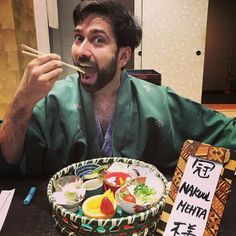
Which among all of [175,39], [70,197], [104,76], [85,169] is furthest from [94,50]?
[175,39]

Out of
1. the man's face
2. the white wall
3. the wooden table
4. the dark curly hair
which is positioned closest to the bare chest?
the man's face

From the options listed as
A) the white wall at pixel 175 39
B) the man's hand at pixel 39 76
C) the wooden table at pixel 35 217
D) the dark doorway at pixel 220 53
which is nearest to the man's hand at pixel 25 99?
the man's hand at pixel 39 76

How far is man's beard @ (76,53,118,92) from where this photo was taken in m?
1.21

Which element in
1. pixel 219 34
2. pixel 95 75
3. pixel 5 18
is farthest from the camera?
pixel 219 34

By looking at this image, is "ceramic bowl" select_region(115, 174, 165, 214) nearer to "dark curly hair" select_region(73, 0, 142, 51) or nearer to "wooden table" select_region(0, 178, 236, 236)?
"wooden table" select_region(0, 178, 236, 236)

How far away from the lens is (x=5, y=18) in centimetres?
190

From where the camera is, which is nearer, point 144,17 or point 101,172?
point 101,172

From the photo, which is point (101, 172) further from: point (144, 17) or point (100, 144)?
point (144, 17)

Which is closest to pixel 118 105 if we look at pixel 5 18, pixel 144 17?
pixel 5 18

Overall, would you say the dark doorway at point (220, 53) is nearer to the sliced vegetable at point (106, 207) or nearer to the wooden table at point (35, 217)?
the wooden table at point (35, 217)

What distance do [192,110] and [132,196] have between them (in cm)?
64

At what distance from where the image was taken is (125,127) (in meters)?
1.22

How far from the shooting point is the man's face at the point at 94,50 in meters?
1.17

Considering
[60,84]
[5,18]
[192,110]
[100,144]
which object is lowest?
[100,144]
